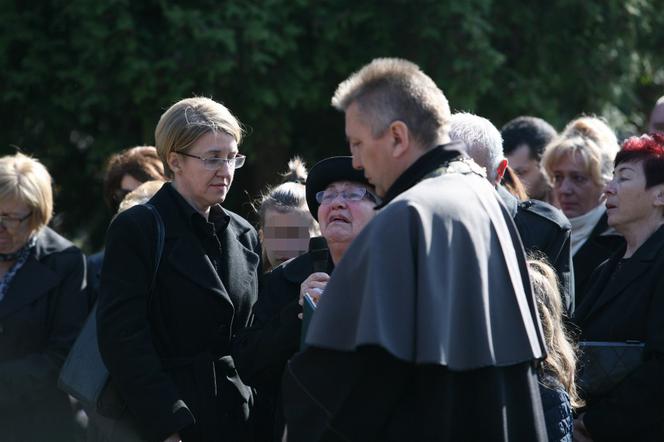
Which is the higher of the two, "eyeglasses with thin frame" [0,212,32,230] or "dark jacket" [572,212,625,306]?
"dark jacket" [572,212,625,306]

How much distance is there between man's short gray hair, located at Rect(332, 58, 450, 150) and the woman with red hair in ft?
5.61

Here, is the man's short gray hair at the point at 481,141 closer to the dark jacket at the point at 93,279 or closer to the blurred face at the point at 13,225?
the dark jacket at the point at 93,279

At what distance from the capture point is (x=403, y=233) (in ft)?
9.35

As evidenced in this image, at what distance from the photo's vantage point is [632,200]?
15.5 feet

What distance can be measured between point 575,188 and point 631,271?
162 centimetres

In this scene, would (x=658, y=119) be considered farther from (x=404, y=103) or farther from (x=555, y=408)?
(x=404, y=103)

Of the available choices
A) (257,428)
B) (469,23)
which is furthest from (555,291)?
(469,23)

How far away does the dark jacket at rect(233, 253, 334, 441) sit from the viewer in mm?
4164

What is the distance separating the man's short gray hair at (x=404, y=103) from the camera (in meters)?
3.07

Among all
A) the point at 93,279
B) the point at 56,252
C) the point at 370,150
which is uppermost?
the point at 370,150

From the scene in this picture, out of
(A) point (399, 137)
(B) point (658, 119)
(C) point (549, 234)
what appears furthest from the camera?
(B) point (658, 119)

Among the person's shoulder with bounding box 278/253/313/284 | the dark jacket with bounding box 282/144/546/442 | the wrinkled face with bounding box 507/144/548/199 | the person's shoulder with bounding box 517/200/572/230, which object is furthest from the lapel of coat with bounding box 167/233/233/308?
the wrinkled face with bounding box 507/144/548/199

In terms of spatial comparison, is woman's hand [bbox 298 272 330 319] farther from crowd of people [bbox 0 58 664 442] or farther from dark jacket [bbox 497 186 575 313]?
dark jacket [bbox 497 186 575 313]

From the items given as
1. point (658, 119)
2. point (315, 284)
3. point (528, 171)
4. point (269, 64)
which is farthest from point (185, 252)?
point (269, 64)
